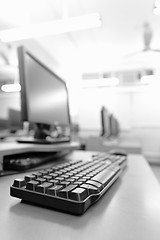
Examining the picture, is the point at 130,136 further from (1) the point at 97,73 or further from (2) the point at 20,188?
(2) the point at 20,188

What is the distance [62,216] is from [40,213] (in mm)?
43

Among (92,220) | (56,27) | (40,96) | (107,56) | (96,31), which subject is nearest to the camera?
(92,220)

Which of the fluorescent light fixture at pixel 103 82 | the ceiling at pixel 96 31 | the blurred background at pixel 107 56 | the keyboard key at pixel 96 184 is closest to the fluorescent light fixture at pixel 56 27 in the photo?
the blurred background at pixel 107 56

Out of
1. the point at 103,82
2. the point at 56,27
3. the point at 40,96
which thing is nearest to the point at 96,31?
the point at 103,82

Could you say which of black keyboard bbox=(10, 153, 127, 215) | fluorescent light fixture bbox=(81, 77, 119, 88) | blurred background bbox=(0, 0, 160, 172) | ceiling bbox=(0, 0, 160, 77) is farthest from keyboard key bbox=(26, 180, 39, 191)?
fluorescent light fixture bbox=(81, 77, 119, 88)

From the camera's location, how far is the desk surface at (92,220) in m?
0.27

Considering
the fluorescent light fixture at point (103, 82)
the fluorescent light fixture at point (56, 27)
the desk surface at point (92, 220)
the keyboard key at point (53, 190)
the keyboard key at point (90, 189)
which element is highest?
the fluorescent light fixture at point (56, 27)

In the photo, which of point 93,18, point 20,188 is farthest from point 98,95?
point 20,188

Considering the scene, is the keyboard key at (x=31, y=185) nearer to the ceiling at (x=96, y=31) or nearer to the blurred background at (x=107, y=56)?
the blurred background at (x=107, y=56)

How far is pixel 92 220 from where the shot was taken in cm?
31

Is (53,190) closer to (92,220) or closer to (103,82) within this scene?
(92,220)

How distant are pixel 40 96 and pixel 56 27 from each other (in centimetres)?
141

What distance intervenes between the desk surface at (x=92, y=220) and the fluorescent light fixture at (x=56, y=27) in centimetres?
179

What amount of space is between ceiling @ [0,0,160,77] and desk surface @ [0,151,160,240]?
273 centimetres
